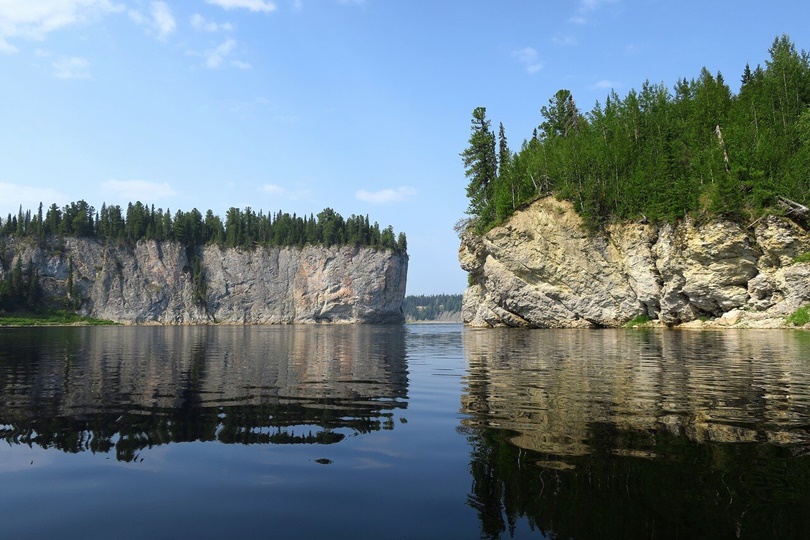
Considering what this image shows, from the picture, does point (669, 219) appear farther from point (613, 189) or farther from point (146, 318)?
point (146, 318)

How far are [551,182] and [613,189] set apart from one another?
36.0 feet

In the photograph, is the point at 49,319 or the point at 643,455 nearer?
the point at 643,455

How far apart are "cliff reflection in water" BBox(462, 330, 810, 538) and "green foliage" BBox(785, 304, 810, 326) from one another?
37.4 meters

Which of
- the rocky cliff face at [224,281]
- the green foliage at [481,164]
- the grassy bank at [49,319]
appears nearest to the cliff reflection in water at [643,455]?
the green foliage at [481,164]

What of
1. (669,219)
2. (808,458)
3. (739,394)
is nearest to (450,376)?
(739,394)

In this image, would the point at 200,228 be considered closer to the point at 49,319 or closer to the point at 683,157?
the point at 49,319

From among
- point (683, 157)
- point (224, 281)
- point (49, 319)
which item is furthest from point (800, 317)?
point (49, 319)

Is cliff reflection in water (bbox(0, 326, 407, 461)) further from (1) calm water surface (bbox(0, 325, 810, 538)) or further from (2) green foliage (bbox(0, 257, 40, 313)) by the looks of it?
(2) green foliage (bbox(0, 257, 40, 313))

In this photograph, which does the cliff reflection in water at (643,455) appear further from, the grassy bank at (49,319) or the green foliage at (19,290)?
the green foliage at (19,290)

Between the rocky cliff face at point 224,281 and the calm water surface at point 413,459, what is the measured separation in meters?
155

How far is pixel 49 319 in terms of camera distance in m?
144

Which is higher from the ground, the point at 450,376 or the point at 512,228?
the point at 512,228

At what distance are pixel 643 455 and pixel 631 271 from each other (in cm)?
6173

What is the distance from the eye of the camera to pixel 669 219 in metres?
59.9
